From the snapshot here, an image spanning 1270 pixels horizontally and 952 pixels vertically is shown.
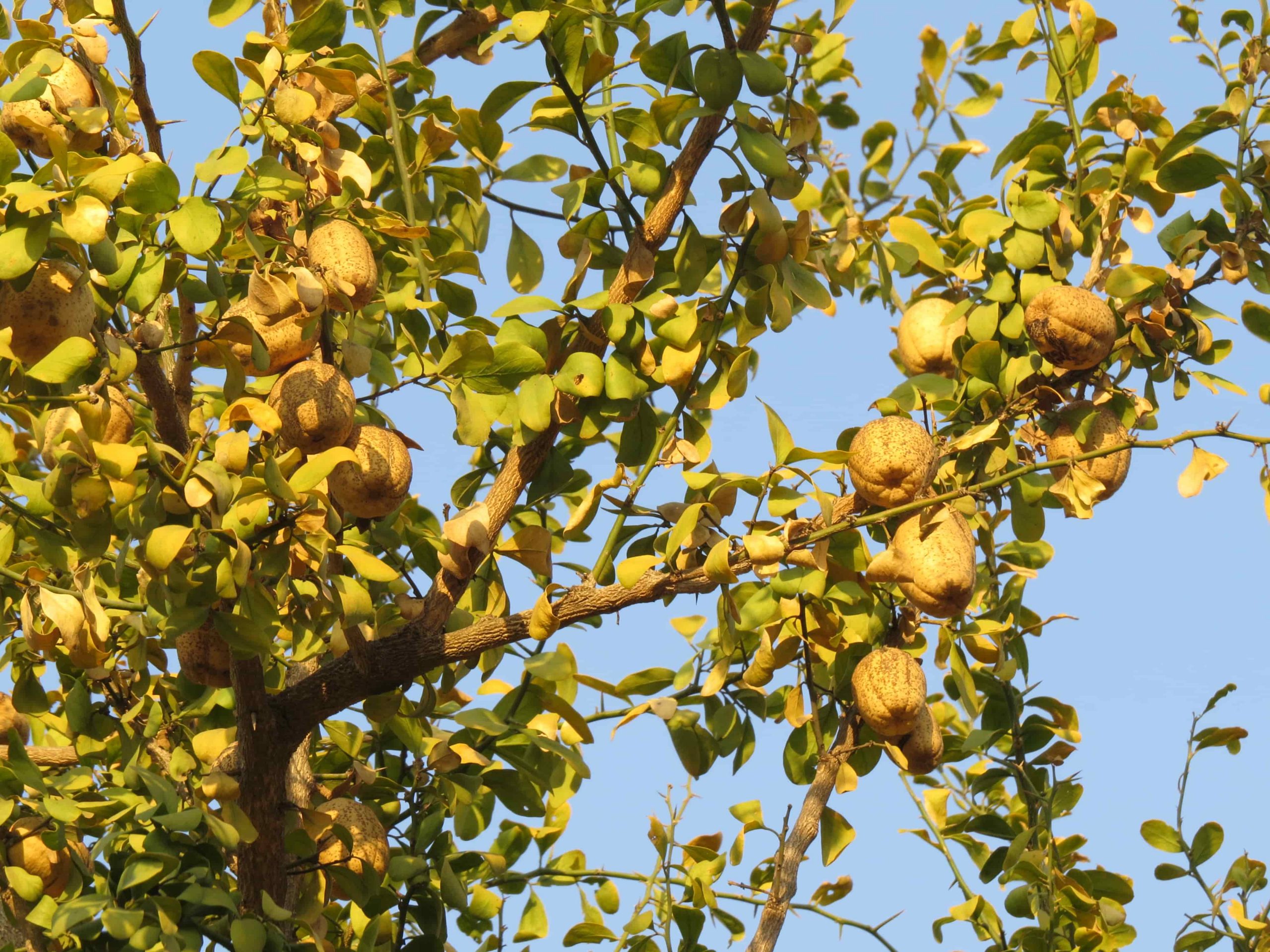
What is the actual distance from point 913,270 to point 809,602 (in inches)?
27.6

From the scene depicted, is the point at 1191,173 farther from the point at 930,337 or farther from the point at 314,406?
the point at 314,406

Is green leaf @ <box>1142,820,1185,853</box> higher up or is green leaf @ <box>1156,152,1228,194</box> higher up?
green leaf @ <box>1156,152,1228,194</box>

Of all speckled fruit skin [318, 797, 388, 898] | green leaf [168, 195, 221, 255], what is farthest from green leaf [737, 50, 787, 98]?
speckled fruit skin [318, 797, 388, 898]

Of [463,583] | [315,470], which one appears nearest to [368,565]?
[315,470]

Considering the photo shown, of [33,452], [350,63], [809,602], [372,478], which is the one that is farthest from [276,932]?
[350,63]

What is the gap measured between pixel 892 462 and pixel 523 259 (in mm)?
820

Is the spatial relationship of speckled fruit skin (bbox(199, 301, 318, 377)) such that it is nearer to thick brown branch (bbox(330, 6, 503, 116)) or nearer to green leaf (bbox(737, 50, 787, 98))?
green leaf (bbox(737, 50, 787, 98))

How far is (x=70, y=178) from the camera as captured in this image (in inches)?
69.8

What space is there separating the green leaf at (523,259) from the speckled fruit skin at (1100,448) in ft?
3.06

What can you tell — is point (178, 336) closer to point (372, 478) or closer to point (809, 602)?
point (372, 478)

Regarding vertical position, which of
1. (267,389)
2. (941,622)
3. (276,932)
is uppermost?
(267,389)

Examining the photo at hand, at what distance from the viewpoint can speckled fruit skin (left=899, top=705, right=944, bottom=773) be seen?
2443 millimetres

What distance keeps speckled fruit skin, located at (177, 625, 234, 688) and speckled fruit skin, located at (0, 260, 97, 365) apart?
59 cm

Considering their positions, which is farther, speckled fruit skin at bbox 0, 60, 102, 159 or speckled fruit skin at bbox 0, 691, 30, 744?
speckled fruit skin at bbox 0, 691, 30, 744
